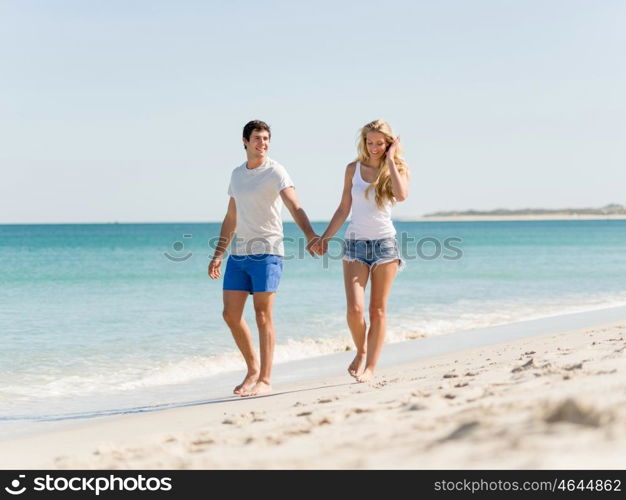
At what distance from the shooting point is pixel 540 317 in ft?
36.6

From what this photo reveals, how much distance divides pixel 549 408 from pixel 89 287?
17747mm

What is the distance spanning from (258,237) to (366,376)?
50.3 inches

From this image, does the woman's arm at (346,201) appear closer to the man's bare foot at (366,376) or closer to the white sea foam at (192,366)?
the man's bare foot at (366,376)

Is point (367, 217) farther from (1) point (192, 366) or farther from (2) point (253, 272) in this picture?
(1) point (192, 366)

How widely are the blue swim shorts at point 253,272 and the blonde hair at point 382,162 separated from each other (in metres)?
0.84

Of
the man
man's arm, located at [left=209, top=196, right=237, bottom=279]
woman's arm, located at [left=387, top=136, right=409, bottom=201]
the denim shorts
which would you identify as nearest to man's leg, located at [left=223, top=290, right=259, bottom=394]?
the man

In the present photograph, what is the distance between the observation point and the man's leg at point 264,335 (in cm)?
505

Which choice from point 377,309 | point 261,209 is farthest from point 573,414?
point 261,209

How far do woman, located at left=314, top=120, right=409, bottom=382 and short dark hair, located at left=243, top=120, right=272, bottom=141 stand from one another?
2.29ft

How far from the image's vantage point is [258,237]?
5027 mm

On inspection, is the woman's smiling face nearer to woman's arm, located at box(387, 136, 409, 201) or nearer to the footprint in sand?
woman's arm, located at box(387, 136, 409, 201)

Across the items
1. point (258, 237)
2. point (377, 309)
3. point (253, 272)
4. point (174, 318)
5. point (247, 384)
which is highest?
point (258, 237)
